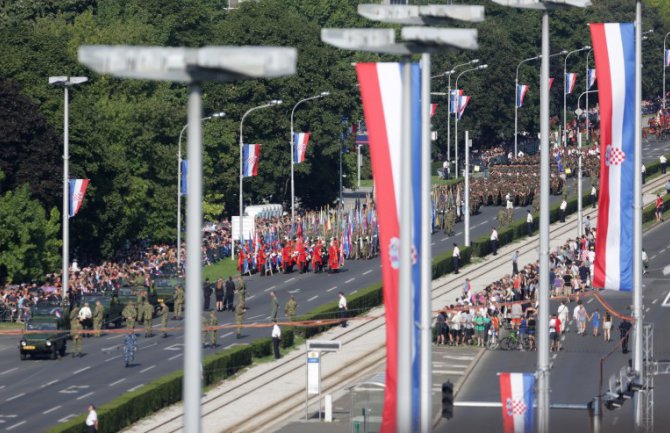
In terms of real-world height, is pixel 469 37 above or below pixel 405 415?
above

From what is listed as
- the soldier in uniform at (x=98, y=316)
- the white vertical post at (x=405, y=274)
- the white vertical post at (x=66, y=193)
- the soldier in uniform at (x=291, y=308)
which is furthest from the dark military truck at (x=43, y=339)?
the white vertical post at (x=405, y=274)

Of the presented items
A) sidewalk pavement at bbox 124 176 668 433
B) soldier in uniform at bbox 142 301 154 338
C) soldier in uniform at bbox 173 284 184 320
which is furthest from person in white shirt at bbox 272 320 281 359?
soldier in uniform at bbox 173 284 184 320

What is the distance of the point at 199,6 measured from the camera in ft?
465

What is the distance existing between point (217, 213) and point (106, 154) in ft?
46.4

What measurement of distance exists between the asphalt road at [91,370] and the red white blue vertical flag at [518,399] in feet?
67.2

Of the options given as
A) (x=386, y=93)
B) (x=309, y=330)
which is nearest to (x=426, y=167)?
(x=386, y=93)

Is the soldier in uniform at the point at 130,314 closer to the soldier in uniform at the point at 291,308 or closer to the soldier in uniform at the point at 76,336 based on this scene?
the soldier in uniform at the point at 76,336

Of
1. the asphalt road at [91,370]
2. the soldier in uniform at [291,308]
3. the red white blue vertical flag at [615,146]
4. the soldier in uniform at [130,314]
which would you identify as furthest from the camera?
the soldier in uniform at [291,308]

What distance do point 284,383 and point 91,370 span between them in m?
6.83

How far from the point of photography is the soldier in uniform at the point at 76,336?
72438 mm

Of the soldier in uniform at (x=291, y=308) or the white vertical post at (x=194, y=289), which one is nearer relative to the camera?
the white vertical post at (x=194, y=289)

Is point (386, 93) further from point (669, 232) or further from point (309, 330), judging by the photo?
point (669, 232)

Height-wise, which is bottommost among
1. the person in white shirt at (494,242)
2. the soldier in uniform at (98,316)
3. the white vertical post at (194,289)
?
the soldier in uniform at (98,316)

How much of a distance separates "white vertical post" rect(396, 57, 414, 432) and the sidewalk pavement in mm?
30744
